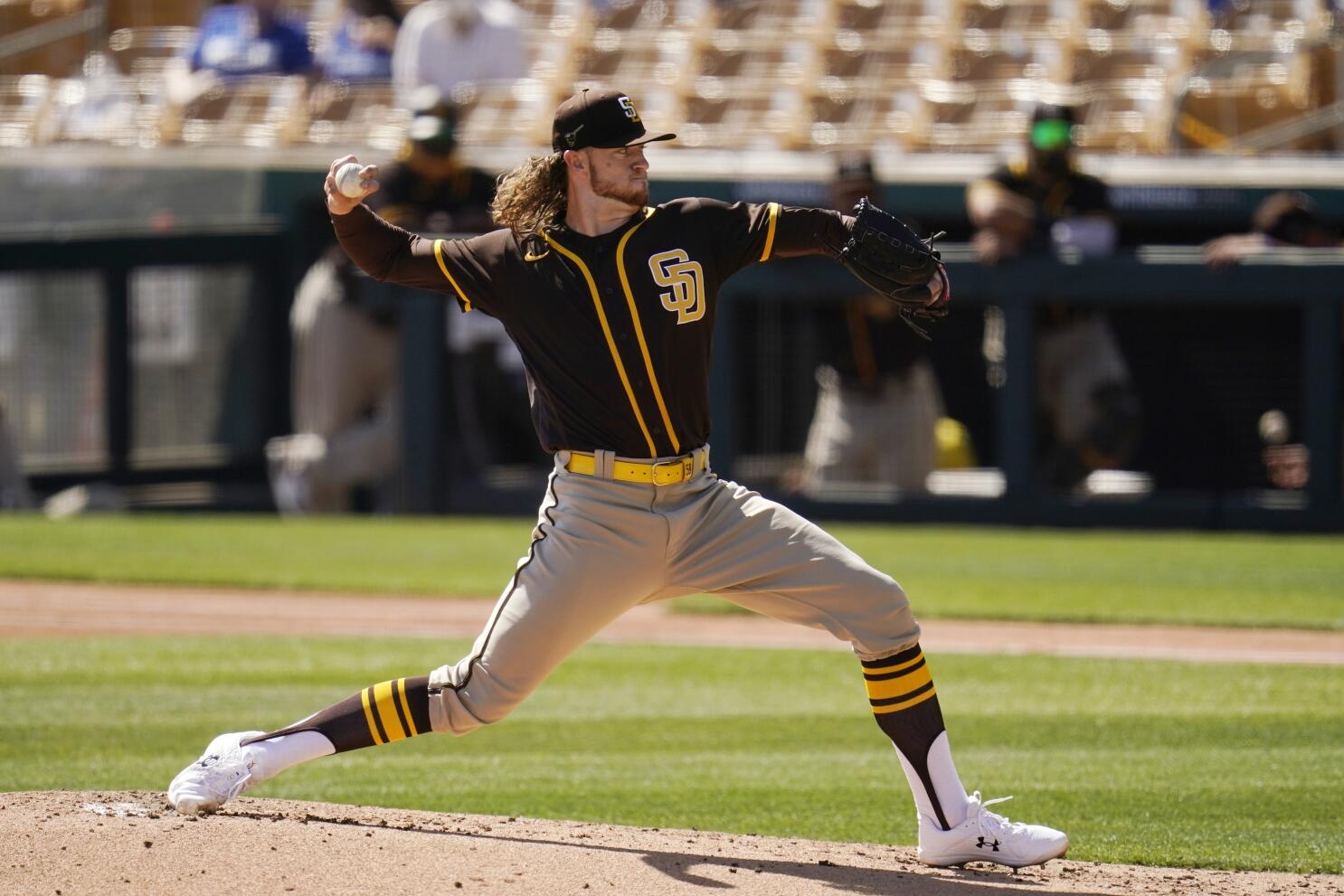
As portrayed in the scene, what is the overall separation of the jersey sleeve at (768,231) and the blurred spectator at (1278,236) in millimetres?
6996

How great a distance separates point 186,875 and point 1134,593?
20.4ft

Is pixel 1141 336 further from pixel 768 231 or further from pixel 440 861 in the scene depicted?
pixel 440 861

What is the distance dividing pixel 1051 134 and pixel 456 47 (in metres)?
4.81

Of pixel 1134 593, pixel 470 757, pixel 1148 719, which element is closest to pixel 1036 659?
pixel 1148 719

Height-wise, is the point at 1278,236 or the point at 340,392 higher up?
the point at 1278,236

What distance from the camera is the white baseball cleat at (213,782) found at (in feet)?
14.1

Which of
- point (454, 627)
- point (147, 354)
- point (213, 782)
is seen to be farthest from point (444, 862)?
point (147, 354)

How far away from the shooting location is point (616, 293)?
4234 mm

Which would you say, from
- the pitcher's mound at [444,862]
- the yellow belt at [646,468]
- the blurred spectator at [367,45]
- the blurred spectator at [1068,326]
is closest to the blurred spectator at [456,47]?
the blurred spectator at [367,45]

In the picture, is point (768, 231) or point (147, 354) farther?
point (147, 354)

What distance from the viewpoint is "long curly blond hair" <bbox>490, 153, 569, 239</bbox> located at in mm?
4367

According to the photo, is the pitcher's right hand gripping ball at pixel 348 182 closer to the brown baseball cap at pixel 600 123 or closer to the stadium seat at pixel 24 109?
the brown baseball cap at pixel 600 123

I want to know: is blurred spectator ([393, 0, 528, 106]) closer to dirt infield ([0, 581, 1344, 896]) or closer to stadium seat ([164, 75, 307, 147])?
stadium seat ([164, 75, 307, 147])

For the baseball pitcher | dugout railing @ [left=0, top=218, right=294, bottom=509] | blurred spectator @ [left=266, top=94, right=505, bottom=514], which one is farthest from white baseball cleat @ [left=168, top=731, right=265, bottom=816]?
dugout railing @ [left=0, top=218, right=294, bottom=509]
